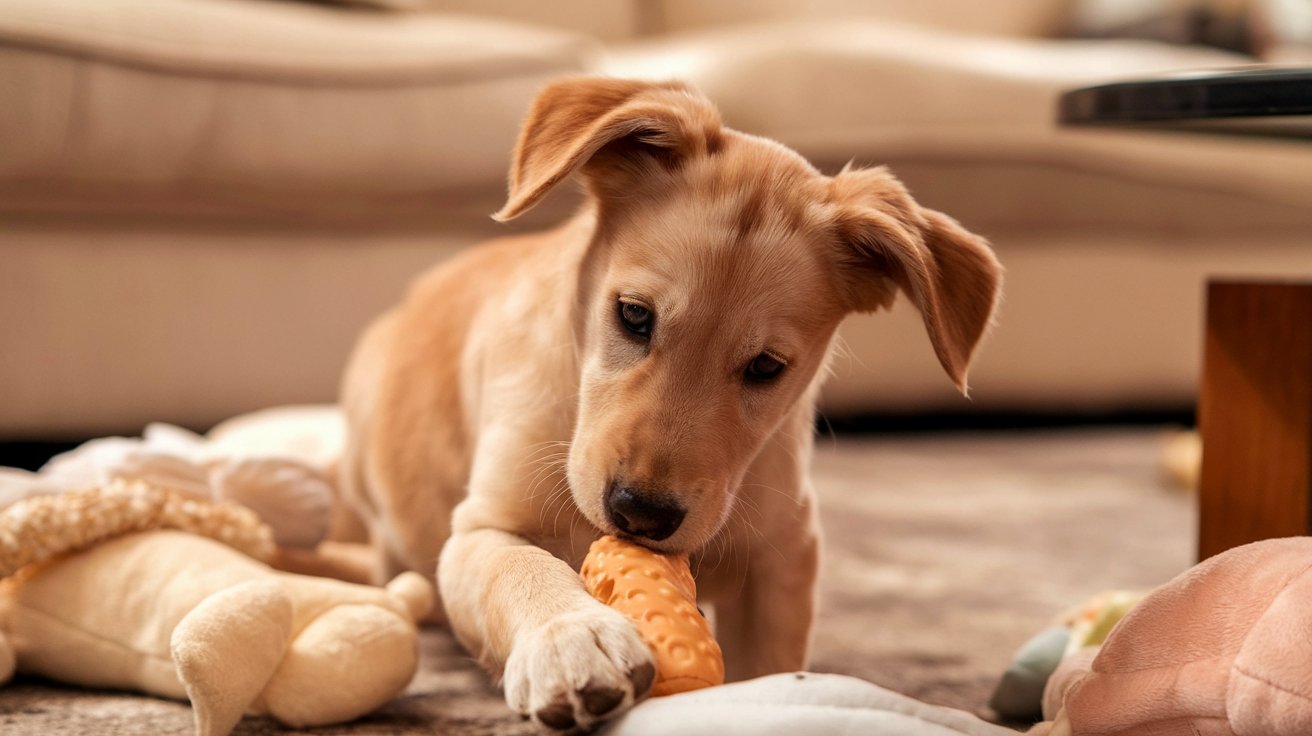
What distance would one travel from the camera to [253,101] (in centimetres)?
273

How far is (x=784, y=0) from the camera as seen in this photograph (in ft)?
15.4

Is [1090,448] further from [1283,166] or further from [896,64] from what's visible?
[896,64]

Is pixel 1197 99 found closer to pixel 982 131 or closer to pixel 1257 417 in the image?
pixel 1257 417

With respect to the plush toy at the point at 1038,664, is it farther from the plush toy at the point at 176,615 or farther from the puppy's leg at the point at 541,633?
the plush toy at the point at 176,615

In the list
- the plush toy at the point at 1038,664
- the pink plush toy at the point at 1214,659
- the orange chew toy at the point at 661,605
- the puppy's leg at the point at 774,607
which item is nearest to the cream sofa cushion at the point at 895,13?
the puppy's leg at the point at 774,607

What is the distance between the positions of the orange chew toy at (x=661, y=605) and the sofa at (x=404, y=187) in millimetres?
1260

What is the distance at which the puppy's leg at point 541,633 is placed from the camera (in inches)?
42.7

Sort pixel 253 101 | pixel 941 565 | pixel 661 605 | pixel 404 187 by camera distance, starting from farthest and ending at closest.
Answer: pixel 404 187, pixel 253 101, pixel 941 565, pixel 661 605

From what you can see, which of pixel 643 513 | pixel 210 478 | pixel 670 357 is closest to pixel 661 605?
pixel 643 513

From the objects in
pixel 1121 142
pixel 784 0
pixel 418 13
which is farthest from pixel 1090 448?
pixel 418 13

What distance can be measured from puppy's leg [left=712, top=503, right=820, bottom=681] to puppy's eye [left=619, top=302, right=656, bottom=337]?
35 centimetres

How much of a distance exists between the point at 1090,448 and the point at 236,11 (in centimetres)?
271

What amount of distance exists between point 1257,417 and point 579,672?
123 cm

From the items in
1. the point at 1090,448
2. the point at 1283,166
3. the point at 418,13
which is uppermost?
the point at 418,13
